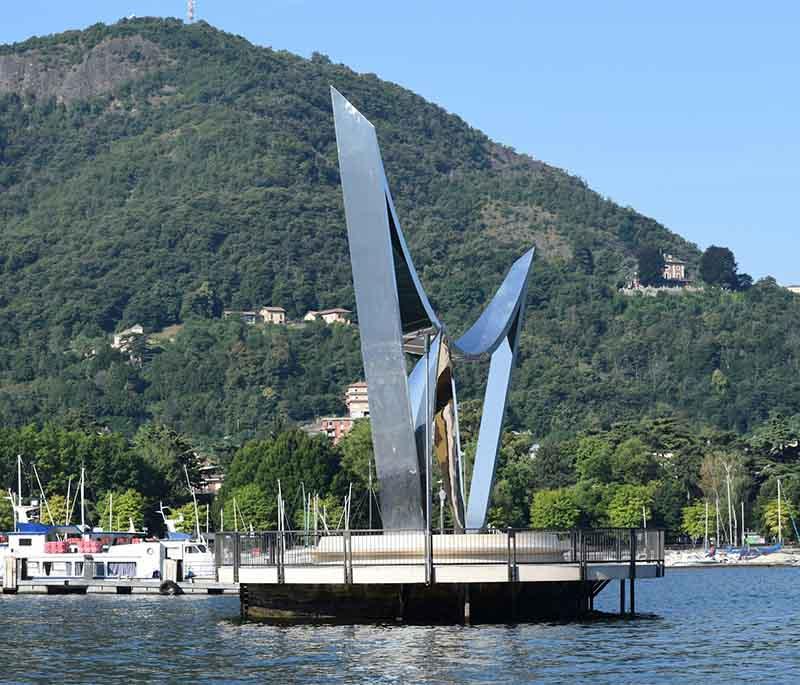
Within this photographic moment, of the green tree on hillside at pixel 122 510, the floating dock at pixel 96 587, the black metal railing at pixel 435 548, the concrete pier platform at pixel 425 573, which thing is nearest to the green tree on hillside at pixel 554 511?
the green tree on hillside at pixel 122 510

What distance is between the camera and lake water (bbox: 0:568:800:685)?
145ft

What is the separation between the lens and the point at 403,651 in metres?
47.5

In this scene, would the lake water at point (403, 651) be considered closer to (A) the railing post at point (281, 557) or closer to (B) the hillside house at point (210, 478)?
(A) the railing post at point (281, 557)

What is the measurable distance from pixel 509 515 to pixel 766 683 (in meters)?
110

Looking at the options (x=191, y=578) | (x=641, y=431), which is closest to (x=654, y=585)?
(x=191, y=578)

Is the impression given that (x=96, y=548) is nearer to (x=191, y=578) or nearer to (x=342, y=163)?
(x=191, y=578)

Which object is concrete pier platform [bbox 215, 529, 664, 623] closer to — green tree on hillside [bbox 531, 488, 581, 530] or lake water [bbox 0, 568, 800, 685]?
lake water [bbox 0, 568, 800, 685]

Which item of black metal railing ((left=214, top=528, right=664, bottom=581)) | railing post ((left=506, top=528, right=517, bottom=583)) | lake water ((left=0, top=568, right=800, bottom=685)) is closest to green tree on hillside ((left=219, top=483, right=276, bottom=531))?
lake water ((left=0, top=568, right=800, bottom=685))

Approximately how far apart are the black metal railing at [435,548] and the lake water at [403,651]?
1757 mm

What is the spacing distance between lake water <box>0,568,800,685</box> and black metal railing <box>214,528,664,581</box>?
176 cm

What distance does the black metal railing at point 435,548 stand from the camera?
52.8 meters

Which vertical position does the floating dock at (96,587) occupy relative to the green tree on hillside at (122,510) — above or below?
below

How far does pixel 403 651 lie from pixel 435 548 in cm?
595

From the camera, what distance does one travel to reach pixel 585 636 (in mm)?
51906
